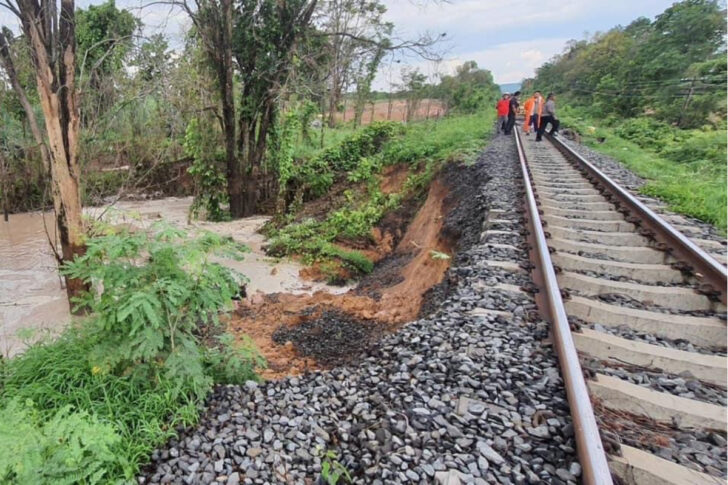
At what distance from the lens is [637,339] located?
3158 millimetres

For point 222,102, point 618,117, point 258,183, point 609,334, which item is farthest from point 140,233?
point 618,117

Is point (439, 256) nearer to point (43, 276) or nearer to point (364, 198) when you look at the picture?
point (364, 198)

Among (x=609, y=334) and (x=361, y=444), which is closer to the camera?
(x=361, y=444)

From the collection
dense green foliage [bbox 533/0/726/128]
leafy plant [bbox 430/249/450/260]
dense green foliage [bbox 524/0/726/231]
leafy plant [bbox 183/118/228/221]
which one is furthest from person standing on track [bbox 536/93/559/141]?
leafy plant [bbox 183/118/228/221]

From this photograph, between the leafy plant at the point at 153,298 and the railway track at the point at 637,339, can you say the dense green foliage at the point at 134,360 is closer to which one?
the leafy plant at the point at 153,298

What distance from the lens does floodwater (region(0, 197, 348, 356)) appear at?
6.67m

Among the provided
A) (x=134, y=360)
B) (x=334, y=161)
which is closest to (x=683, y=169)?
(x=334, y=161)

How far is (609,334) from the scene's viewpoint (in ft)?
10.4

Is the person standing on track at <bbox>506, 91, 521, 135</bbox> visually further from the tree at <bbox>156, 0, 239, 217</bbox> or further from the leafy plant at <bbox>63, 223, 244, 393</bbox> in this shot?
the leafy plant at <bbox>63, 223, 244, 393</bbox>

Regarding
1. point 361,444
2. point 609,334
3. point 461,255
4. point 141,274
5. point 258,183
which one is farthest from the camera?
point 258,183

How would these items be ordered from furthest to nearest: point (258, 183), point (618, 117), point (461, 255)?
1. point (618, 117)
2. point (258, 183)
3. point (461, 255)

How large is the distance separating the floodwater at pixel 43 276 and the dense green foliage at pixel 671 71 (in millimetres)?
18251

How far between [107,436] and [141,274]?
3.61 feet

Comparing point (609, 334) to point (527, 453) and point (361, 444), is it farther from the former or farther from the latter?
point (361, 444)
